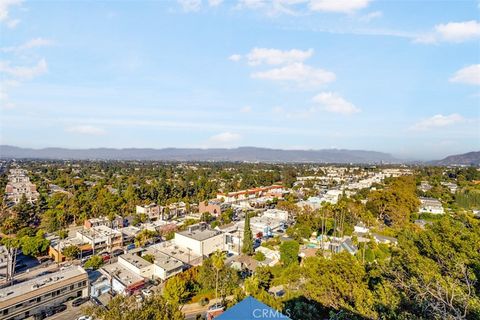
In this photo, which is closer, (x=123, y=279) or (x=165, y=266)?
(x=123, y=279)

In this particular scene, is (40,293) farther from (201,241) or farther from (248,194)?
(248,194)

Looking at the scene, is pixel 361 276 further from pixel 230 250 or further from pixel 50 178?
pixel 50 178

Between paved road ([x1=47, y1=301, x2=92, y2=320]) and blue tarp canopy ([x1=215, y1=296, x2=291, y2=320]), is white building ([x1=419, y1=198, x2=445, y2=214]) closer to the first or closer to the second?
blue tarp canopy ([x1=215, y1=296, x2=291, y2=320])

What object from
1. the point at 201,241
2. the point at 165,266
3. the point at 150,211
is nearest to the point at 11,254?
the point at 165,266

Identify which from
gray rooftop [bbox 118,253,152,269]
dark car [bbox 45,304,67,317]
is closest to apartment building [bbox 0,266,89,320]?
dark car [bbox 45,304,67,317]

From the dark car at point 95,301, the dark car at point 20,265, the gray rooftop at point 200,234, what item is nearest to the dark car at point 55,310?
the dark car at point 95,301
